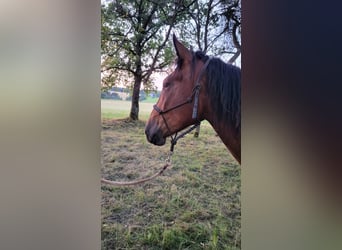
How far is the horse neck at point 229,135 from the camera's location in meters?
1.99

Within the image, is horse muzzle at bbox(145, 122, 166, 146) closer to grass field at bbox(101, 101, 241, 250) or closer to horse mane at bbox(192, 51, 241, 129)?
grass field at bbox(101, 101, 241, 250)

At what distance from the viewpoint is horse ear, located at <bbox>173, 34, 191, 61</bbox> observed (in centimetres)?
203

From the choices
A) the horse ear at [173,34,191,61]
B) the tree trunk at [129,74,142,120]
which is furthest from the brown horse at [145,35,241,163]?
the tree trunk at [129,74,142,120]

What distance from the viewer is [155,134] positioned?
2.09 m

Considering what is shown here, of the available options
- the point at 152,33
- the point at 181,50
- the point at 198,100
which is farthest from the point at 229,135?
the point at 152,33

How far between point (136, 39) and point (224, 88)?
720 mm

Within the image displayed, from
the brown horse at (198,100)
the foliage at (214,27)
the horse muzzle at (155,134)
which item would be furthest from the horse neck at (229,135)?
Result: the foliage at (214,27)

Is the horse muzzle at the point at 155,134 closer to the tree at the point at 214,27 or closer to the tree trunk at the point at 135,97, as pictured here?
the tree trunk at the point at 135,97

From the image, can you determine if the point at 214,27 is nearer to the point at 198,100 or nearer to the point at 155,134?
the point at 198,100

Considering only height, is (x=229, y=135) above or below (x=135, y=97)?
below

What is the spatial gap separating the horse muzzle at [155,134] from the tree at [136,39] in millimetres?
118

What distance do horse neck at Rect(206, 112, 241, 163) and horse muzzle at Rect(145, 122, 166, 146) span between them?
1.21 ft
